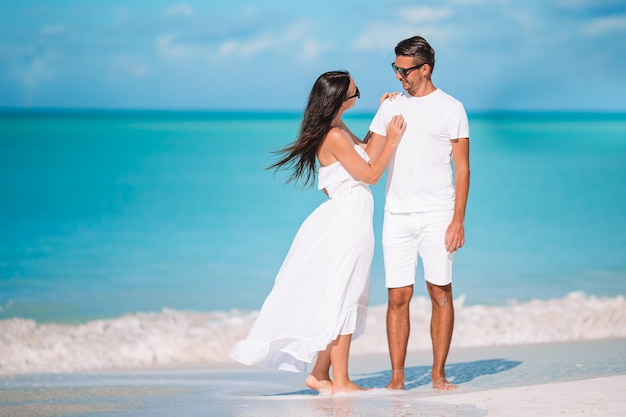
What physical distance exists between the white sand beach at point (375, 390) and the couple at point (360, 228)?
0.24 meters

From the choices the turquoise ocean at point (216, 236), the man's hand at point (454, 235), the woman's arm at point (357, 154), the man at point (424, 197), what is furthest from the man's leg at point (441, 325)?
the turquoise ocean at point (216, 236)

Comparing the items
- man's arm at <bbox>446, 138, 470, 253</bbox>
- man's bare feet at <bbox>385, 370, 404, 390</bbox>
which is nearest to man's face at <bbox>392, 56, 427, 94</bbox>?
man's arm at <bbox>446, 138, 470, 253</bbox>

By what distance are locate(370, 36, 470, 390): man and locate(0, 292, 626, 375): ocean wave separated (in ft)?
5.51

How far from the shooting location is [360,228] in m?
4.41

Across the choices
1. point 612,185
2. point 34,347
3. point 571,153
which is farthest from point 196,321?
point 571,153

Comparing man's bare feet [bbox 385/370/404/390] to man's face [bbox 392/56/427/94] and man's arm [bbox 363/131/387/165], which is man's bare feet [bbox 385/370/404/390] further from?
man's face [bbox 392/56/427/94]

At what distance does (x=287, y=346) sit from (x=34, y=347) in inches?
107

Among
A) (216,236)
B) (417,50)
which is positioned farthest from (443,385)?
(216,236)

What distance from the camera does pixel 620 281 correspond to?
383 inches

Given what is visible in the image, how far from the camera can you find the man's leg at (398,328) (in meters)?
4.49

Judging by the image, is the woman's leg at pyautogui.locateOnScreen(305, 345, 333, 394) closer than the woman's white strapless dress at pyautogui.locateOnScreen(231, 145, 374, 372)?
No

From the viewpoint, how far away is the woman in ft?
14.3

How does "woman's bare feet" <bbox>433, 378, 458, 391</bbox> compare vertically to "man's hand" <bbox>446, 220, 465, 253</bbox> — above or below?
below

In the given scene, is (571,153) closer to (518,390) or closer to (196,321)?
(196,321)
